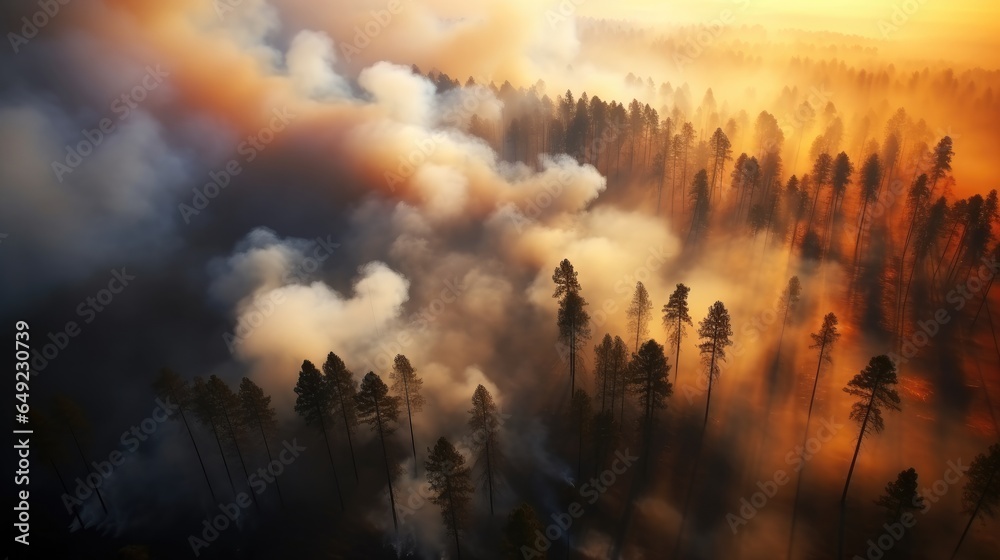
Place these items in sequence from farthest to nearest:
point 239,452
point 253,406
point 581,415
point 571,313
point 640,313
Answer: point 640,313
point 571,313
point 239,452
point 581,415
point 253,406

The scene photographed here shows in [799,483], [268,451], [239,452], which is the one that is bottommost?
[268,451]

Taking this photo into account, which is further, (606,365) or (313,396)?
(606,365)

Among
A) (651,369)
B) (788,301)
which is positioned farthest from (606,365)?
(788,301)

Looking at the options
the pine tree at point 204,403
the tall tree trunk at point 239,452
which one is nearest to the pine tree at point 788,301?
the tall tree trunk at point 239,452

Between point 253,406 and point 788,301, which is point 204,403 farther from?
point 788,301

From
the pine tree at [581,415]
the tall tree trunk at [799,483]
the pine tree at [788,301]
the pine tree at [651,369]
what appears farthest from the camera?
the pine tree at [788,301]

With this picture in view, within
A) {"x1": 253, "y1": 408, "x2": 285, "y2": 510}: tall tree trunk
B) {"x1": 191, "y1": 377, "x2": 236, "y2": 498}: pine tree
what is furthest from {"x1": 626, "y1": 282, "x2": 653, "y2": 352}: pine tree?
{"x1": 191, "y1": 377, "x2": 236, "y2": 498}: pine tree

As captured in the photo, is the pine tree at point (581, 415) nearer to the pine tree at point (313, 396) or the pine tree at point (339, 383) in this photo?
the pine tree at point (339, 383)

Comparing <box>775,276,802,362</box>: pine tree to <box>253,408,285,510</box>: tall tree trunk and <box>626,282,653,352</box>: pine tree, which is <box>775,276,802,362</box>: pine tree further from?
<box>253,408,285,510</box>: tall tree trunk

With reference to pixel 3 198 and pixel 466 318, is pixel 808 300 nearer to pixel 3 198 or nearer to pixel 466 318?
pixel 466 318

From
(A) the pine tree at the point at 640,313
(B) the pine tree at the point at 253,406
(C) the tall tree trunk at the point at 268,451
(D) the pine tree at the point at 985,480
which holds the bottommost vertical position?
(C) the tall tree trunk at the point at 268,451

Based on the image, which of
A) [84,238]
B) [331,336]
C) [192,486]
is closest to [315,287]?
[331,336]
